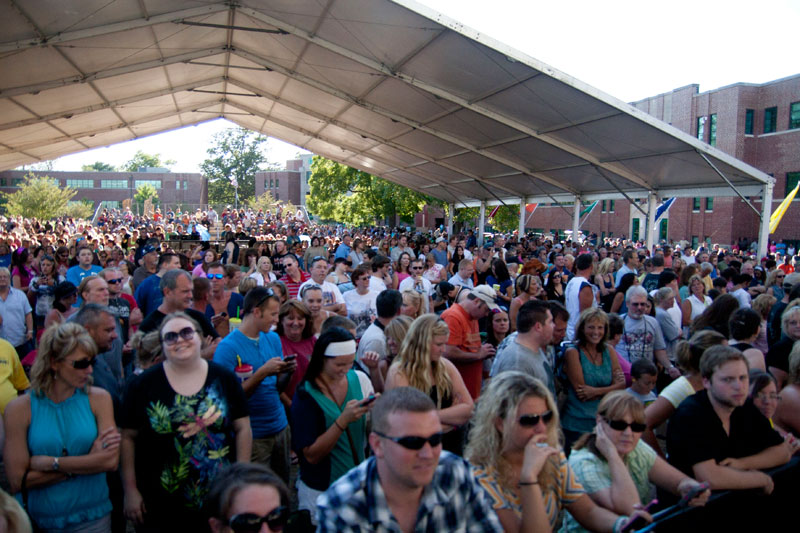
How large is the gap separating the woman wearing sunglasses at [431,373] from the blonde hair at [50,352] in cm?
178

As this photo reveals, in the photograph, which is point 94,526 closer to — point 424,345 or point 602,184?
point 424,345

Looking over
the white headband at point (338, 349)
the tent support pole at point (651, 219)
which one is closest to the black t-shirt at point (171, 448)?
the white headband at point (338, 349)

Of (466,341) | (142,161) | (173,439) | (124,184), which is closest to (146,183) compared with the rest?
(124,184)

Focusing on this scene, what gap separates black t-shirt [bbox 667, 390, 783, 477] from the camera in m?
3.06

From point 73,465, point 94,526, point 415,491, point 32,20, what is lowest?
point 94,526

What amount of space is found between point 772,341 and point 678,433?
12.1 ft

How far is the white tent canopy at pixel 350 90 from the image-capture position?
10.7 m

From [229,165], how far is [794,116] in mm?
77327

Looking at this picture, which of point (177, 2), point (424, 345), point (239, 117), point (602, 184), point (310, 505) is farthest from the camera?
point (239, 117)

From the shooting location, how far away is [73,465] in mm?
2660

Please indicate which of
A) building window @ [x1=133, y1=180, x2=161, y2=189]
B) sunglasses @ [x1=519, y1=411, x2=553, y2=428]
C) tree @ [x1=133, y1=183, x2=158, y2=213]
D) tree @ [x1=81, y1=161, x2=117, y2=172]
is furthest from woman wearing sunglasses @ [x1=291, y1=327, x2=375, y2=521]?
tree @ [x1=81, y1=161, x2=117, y2=172]

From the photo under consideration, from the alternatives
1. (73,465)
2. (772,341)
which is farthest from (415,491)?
(772,341)

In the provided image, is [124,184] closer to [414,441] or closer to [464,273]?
[464,273]

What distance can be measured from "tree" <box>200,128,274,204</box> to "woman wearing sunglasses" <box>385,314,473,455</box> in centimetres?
8918
